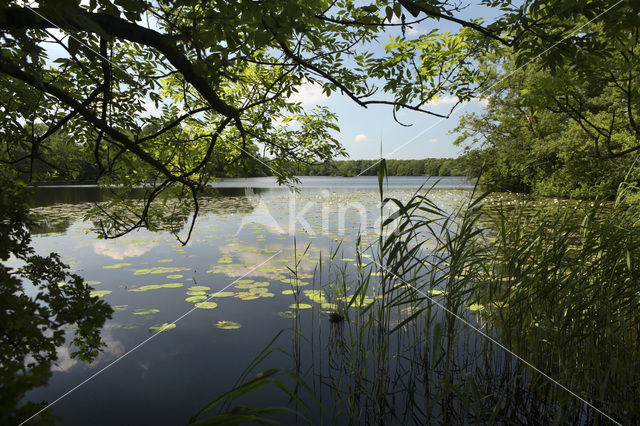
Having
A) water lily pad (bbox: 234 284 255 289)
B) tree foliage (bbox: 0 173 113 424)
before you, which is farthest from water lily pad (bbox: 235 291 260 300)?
tree foliage (bbox: 0 173 113 424)

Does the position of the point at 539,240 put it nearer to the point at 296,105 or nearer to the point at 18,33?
the point at 296,105

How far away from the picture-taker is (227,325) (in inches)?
143

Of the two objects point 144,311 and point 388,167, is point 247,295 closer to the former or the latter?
point 144,311

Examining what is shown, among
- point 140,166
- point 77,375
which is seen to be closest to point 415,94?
point 140,166

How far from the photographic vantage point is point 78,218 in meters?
10.5

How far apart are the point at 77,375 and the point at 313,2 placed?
11.6 feet

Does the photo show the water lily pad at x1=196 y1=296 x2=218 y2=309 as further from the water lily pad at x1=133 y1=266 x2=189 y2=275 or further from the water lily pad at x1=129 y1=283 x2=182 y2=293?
the water lily pad at x1=133 y1=266 x2=189 y2=275

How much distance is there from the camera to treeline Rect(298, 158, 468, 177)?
274 cm

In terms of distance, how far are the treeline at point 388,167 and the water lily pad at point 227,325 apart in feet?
6.46

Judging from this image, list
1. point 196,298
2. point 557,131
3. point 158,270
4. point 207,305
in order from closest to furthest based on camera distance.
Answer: point 207,305 → point 196,298 → point 158,270 → point 557,131

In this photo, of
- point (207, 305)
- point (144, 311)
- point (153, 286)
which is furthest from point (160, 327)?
point (153, 286)

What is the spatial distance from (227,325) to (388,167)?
2.52 m

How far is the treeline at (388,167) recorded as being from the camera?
2.74 m

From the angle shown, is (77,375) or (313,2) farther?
(77,375)
